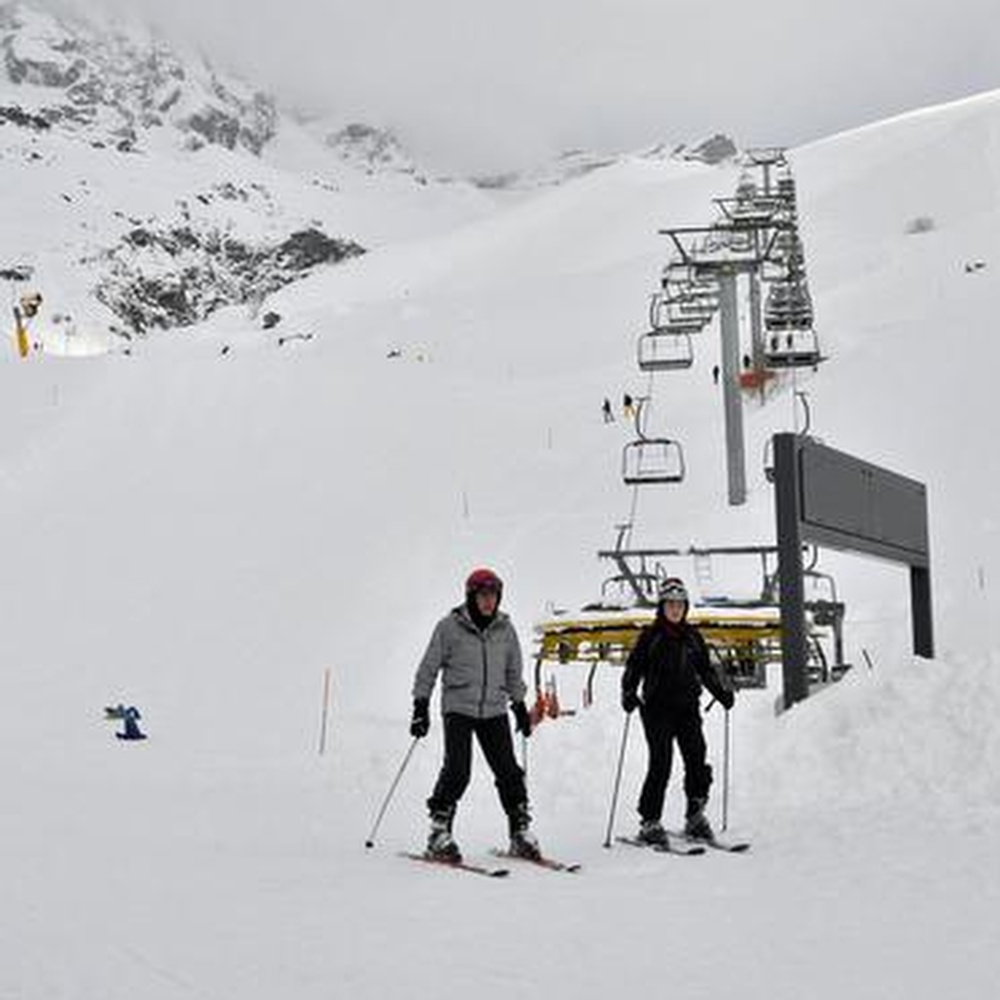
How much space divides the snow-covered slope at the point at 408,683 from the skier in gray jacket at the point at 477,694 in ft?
1.79

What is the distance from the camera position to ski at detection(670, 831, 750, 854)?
25.7 ft

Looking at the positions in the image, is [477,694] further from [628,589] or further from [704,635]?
[628,589]

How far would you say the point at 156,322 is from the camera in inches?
5906

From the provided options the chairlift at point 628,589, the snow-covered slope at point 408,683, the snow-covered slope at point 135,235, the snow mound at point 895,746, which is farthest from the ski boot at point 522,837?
the snow-covered slope at point 135,235

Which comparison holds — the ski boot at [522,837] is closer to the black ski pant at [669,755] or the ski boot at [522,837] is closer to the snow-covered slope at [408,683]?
the snow-covered slope at [408,683]

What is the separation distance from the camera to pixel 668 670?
848 cm

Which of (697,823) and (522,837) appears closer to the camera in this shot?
(522,837)

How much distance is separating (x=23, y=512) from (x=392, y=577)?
800cm

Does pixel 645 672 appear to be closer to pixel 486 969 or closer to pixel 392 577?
pixel 486 969

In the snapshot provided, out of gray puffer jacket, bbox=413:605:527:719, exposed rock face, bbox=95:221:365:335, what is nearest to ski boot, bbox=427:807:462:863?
gray puffer jacket, bbox=413:605:527:719

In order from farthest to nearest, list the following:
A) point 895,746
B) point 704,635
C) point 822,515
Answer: point 704,635, point 822,515, point 895,746

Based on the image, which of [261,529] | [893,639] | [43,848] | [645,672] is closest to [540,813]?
[645,672]

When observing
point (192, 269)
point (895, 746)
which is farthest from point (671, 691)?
point (192, 269)

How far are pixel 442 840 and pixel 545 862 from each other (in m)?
0.58
